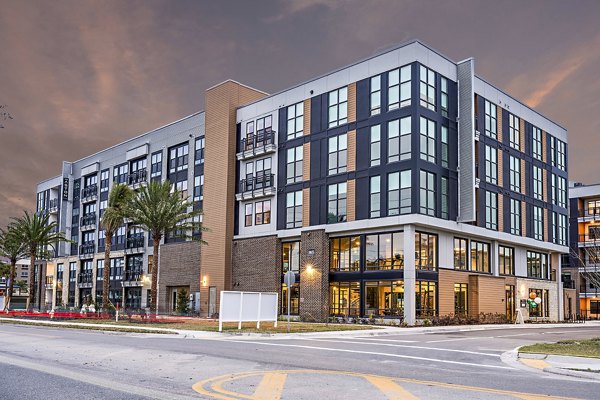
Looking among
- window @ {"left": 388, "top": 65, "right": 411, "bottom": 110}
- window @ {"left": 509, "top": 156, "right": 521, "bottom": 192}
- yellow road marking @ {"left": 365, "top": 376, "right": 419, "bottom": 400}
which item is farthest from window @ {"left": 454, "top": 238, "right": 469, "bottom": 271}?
yellow road marking @ {"left": 365, "top": 376, "right": 419, "bottom": 400}

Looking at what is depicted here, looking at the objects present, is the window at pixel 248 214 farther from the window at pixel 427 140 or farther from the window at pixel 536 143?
the window at pixel 536 143

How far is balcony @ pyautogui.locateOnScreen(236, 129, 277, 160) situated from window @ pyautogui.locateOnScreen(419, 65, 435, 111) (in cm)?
1383

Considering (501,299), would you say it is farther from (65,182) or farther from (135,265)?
(65,182)

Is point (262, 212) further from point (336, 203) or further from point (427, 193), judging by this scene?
point (427, 193)

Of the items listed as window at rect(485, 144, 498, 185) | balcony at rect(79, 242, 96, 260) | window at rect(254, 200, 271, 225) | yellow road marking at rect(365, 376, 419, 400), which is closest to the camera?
yellow road marking at rect(365, 376, 419, 400)

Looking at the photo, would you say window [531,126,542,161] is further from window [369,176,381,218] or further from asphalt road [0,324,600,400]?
asphalt road [0,324,600,400]

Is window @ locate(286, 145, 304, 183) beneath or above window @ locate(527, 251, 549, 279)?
above

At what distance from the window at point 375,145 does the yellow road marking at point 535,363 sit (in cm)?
2639

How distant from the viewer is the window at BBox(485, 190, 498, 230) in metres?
48.8

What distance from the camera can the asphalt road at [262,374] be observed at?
1092 cm

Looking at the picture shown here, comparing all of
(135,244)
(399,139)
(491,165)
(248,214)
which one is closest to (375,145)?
(399,139)

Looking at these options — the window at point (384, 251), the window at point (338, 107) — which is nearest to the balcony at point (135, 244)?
the window at point (338, 107)

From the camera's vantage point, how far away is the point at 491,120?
5034 cm

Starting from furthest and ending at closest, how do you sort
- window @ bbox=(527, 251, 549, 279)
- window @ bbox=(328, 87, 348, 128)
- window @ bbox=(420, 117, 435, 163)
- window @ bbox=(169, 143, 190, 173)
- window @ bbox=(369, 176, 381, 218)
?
window @ bbox=(169, 143, 190, 173) → window @ bbox=(527, 251, 549, 279) → window @ bbox=(328, 87, 348, 128) → window @ bbox=(369, 176, 381, 218) → window @ bbox=(420, 117, 435, 163)
